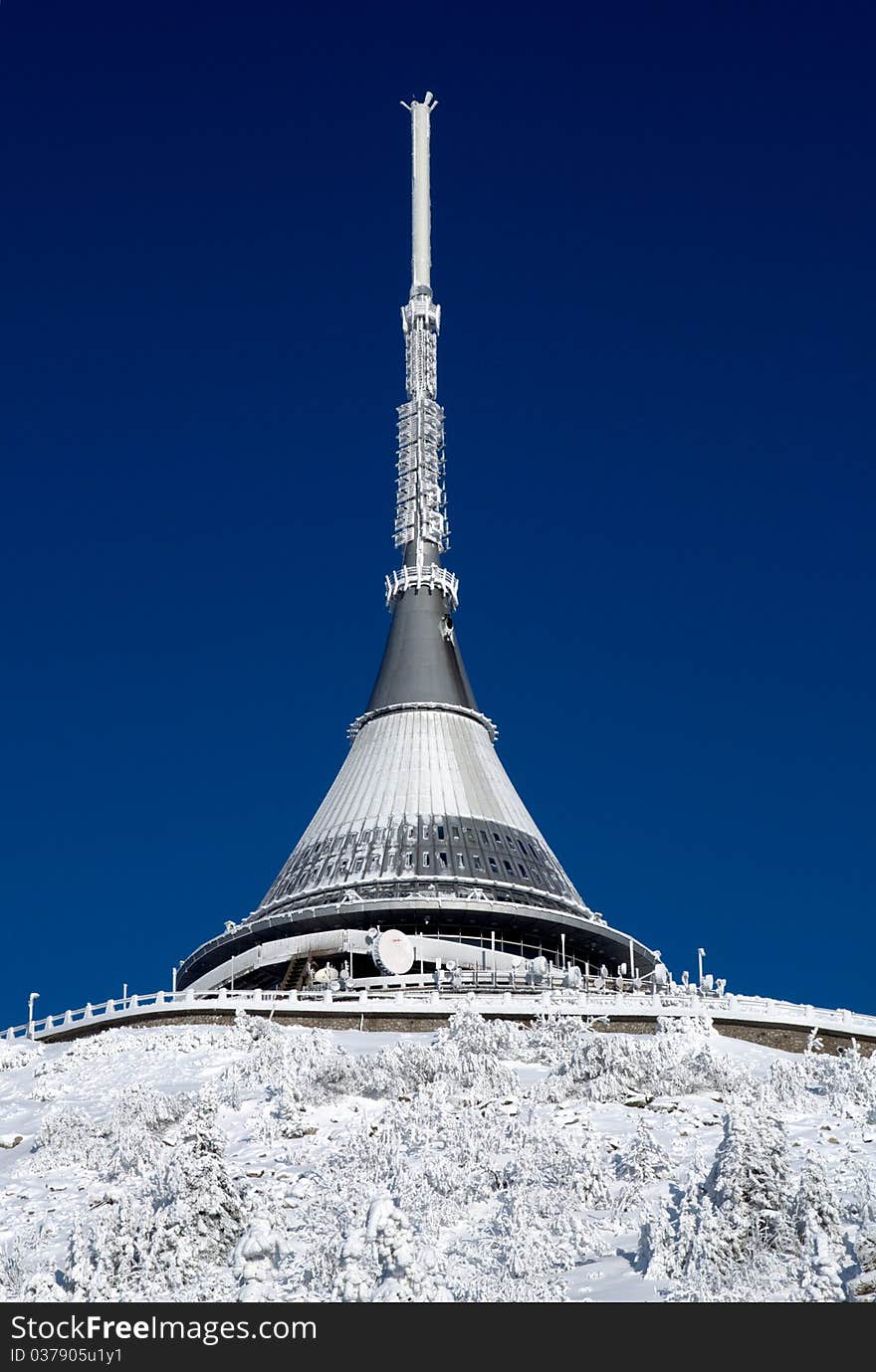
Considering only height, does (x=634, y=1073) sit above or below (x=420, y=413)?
below

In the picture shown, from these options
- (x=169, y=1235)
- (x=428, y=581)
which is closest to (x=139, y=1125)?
(x=169, y=1235)

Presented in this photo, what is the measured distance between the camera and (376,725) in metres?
71.0

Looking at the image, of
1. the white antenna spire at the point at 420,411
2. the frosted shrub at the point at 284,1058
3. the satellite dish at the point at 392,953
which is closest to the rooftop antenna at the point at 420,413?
the white antenna spire at the point at 420,411

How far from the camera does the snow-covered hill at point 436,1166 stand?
27.7m

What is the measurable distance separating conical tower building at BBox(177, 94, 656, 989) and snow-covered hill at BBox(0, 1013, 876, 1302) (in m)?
13.0

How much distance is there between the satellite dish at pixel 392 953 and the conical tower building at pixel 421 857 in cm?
21

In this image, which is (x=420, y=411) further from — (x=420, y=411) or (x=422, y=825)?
(x=422, y=825)

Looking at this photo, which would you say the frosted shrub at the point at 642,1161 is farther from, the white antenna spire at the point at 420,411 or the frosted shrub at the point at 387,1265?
the white antenna spire at the point at 420,411

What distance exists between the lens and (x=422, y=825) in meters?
64.2

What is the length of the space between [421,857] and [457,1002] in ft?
48.3
